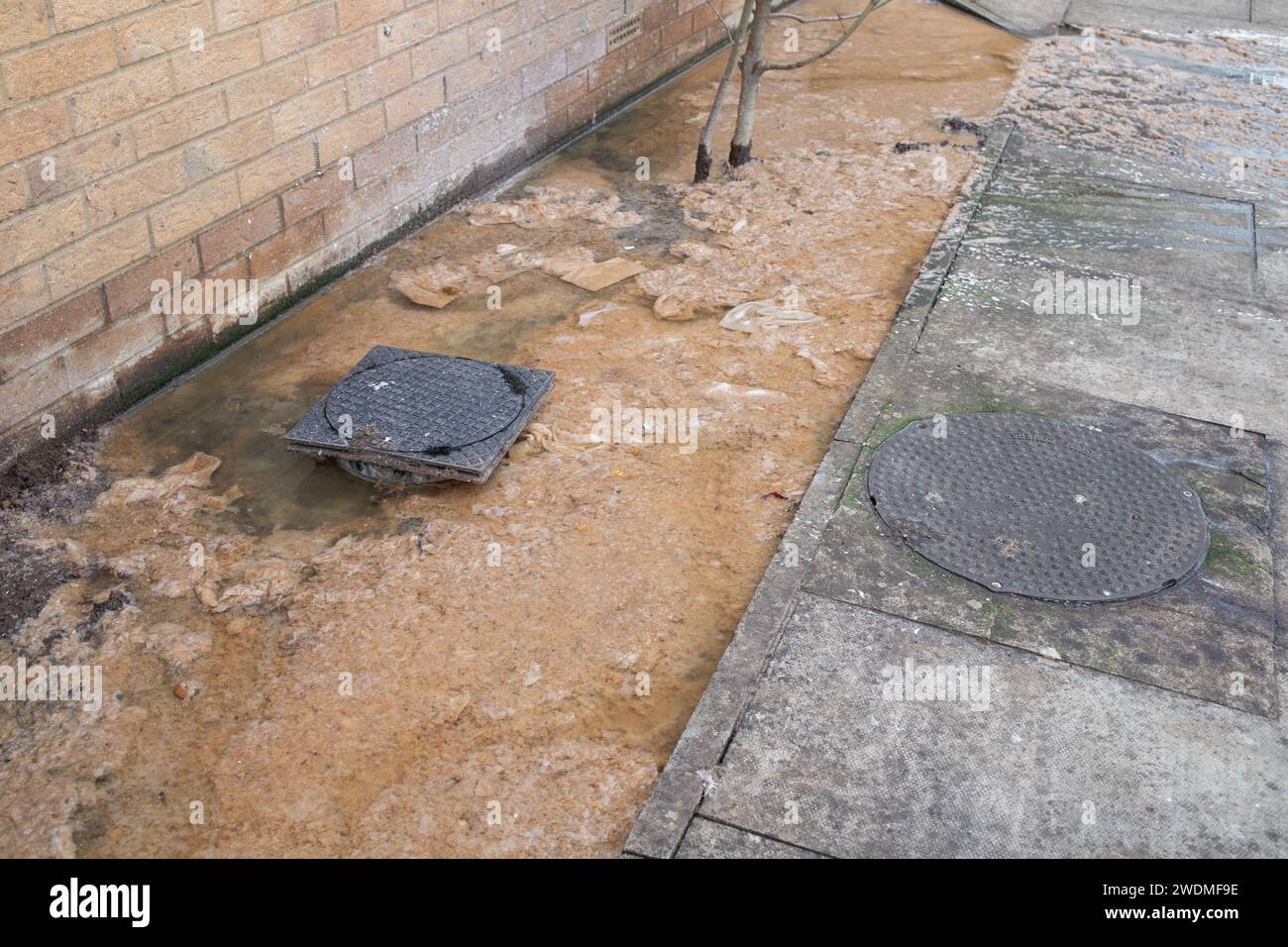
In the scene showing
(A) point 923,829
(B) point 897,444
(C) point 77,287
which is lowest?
(A) point 923,829

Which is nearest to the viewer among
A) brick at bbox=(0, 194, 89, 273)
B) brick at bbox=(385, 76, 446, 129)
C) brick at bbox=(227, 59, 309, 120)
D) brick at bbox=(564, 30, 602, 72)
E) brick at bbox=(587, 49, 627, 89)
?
brick at bbox=(0, 194, 89, 273)

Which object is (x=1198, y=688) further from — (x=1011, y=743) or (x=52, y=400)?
(x=52, y=400)

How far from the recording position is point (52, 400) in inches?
173

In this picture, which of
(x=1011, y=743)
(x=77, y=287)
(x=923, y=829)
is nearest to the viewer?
(x=923, y=829)

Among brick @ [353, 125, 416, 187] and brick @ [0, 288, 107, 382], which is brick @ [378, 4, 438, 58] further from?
brick @ [0, 288, 107, 382]

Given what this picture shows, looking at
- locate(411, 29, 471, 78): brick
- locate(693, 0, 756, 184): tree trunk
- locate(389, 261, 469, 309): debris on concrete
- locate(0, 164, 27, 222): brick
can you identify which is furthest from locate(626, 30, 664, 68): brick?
locate(0, 164, 27, 222): brick

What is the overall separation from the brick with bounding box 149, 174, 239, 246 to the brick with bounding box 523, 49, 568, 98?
2.35 m

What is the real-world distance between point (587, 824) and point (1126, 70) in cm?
785

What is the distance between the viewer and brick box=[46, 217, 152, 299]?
14.1 ft

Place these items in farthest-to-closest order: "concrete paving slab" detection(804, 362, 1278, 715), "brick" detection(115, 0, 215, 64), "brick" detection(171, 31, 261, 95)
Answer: "brick" detection(171, 31, 261, 95) → "brick" detection(115, 0, 215, 64) → "concrete paving slab" detection(804, 362, 1278, 715)

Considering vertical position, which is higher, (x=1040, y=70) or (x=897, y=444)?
(x=1040, y=70)

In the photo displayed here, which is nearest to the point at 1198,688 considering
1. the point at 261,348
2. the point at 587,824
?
the point at 587,824

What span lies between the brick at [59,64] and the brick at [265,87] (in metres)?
0.63

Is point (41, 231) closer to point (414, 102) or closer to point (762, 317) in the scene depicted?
point (414, 102)
